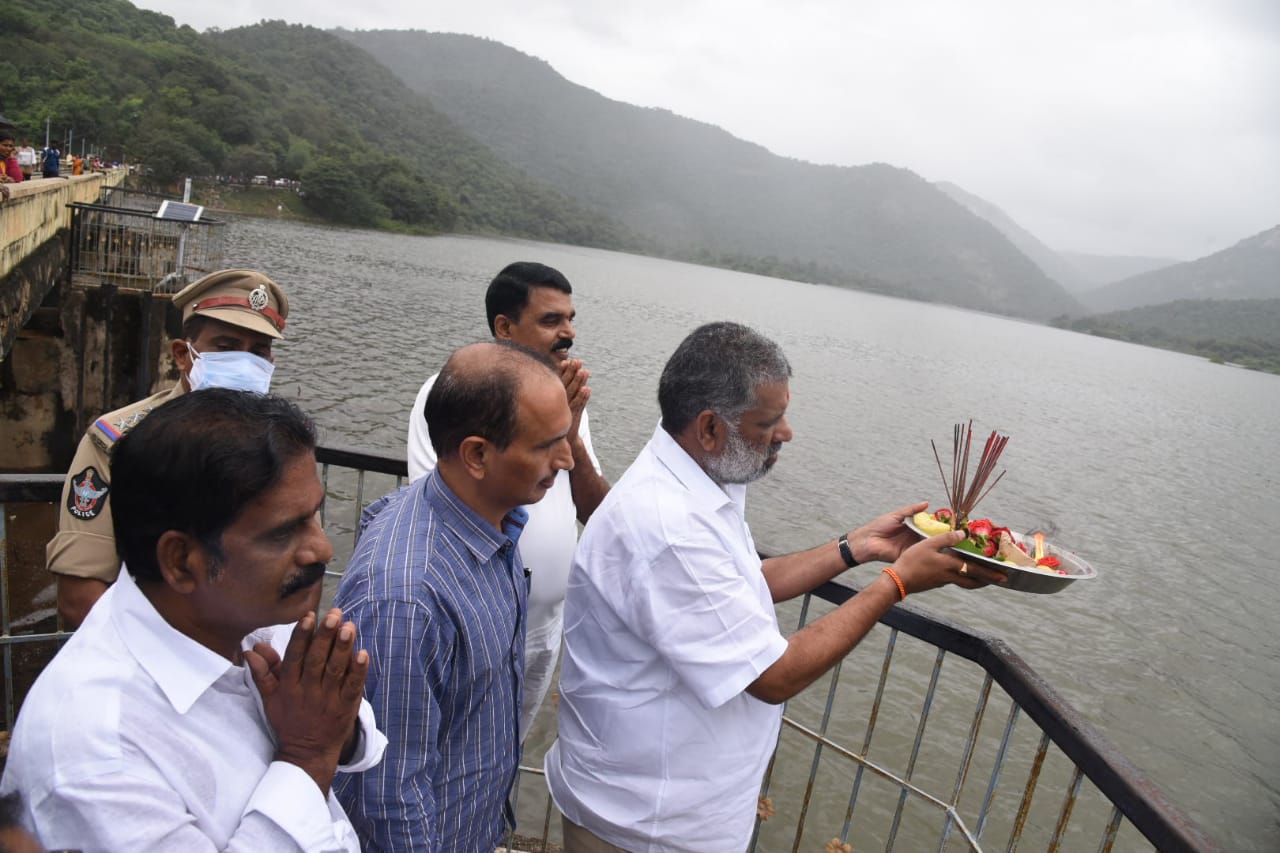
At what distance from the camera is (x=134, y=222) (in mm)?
A: 17734

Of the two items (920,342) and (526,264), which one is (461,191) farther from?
(526,264)

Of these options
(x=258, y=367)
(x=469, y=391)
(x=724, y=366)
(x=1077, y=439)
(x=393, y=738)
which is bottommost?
(x=1077, y=439)

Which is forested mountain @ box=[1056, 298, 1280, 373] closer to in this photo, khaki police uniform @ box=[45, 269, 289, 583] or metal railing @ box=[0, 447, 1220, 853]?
metal railing @ box=[0, 447, 1220, 853]

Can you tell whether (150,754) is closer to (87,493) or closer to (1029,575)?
(87,493)

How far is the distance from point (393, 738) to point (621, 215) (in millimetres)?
181303

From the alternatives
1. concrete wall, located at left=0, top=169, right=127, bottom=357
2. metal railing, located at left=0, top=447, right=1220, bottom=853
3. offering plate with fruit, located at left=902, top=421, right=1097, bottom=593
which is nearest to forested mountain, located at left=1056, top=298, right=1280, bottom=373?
metal railing, located at left=0, top=447, right=1220, bottom=853

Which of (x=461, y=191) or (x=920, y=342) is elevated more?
(x=461, y=191)

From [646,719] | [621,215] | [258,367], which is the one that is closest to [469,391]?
[646,719]

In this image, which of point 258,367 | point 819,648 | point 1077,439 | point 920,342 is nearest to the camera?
point 819,648

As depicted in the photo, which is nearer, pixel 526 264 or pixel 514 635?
pixel 514 635

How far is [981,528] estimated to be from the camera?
2486 mm

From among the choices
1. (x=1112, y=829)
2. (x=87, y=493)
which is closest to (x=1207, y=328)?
(x=1112, y=829)

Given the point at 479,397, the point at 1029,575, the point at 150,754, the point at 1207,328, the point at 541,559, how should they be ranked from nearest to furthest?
the point at 150,754
the point at 479,397
the point at 1029,575
the point at 541,559
the point at 1207,328

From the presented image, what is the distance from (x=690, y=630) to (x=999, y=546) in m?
1.16
